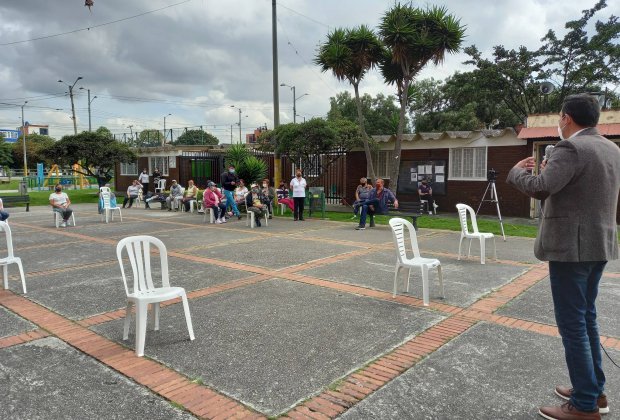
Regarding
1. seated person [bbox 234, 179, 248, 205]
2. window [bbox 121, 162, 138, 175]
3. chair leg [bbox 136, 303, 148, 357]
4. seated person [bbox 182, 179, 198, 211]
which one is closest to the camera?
chair leg [bbox 136, 303, 148, 357]

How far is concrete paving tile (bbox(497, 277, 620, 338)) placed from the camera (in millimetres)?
4628

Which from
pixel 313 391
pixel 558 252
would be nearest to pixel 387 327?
pixel 313 391

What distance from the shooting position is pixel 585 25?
25.6 metres

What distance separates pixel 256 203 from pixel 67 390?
9713 millimetres

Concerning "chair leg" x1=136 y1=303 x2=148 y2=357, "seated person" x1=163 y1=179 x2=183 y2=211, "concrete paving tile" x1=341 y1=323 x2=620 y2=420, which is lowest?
"concrete paving tile" x1=341 y1=323 x2=620 y2=420

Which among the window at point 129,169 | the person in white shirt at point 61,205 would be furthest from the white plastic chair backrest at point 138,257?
the window at point 129,169

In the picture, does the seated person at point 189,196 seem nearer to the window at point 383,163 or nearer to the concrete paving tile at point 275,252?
the window at point 383,163

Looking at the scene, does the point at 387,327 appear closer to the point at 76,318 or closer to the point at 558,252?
the point at 558,252

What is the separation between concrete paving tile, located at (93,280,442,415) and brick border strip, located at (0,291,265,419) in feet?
0.32

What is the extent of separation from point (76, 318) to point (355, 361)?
9.55 feet

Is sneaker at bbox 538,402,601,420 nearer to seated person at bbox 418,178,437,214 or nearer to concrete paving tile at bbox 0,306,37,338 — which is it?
concrete paving tile at bbox 0,306,37,338

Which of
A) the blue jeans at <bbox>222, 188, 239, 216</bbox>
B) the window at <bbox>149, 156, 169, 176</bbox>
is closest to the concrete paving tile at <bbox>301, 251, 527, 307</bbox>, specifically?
the blue jeans at <bbox>222, 188, 239, 216</bbox>

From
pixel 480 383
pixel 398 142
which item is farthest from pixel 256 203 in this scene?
pixel 480 383

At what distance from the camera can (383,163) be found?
59.0 feet
